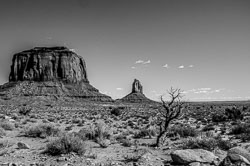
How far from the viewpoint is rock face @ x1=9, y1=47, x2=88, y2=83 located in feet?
412

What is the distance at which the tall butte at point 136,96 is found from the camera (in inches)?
5276

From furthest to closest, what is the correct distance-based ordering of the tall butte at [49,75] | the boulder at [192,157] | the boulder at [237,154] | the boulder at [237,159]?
the tall butte at [49,75] < the boulder at [192,157] < the boulder at [237,154] < the boulder at [237,159]

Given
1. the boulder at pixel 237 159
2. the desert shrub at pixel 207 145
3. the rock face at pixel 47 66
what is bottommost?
the desert shrub at pixel 207 145

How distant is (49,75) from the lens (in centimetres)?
12544

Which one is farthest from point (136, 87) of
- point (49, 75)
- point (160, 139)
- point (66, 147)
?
point (66, 147)

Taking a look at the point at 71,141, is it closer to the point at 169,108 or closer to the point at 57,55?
the point at 169,108

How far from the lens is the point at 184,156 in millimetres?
6906

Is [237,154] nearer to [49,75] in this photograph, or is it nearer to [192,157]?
[192,157]

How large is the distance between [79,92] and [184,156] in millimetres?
109558

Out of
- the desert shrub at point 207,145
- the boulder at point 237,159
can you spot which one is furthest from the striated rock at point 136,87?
the boulder at point 237,159

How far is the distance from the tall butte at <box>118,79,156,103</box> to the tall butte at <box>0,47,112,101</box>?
19.9 metres

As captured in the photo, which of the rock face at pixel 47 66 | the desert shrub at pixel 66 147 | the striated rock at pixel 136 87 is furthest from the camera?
the striated rock at pixel 136 87

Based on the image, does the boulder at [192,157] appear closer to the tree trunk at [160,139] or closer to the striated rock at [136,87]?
the tree trunk at [160,139]

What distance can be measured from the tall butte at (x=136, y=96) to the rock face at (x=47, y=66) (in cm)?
3100
